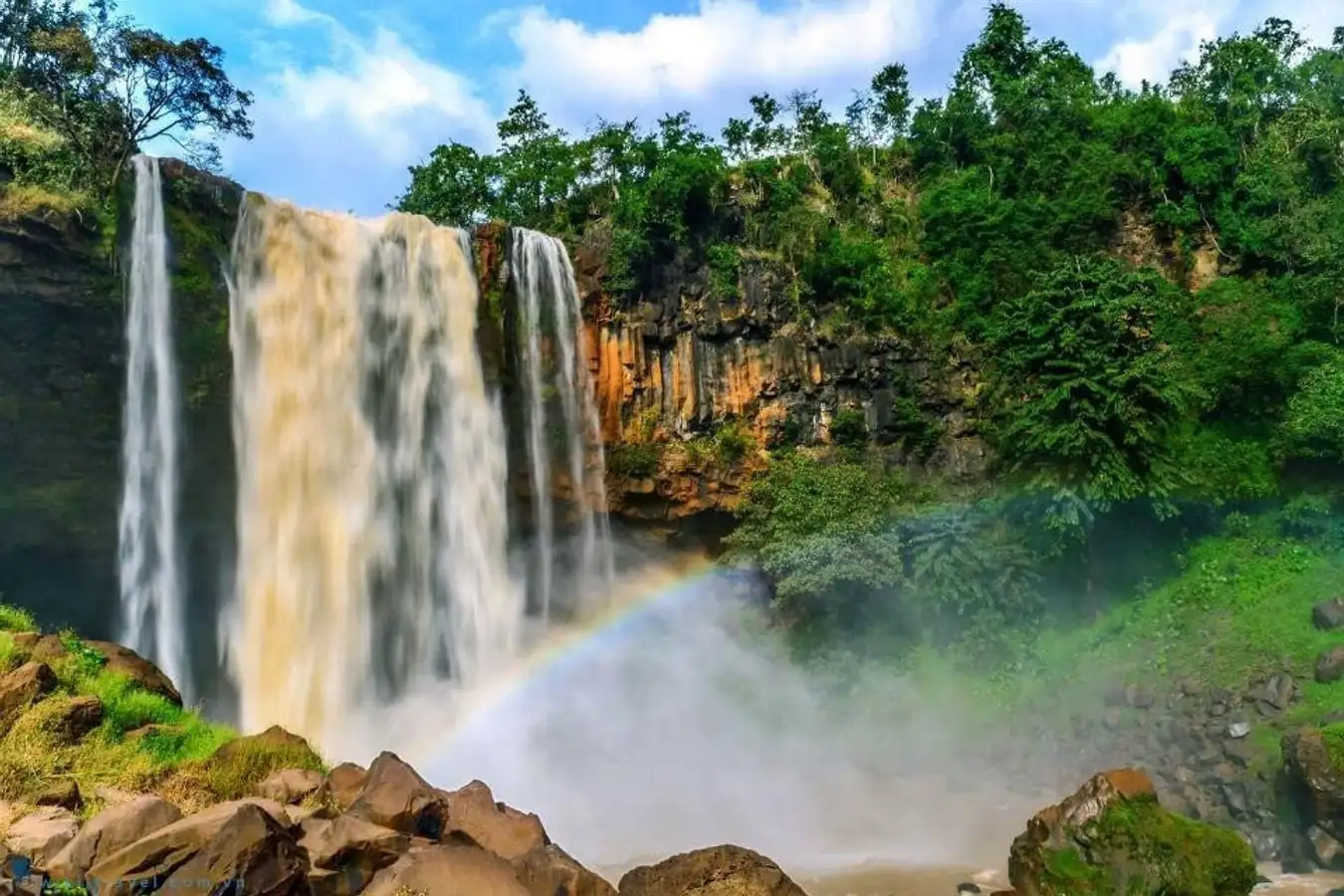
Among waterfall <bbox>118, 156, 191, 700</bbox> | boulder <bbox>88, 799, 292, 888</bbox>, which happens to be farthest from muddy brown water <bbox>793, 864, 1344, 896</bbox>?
waterfall <bbox>118, 156, 191, 700</bbox>

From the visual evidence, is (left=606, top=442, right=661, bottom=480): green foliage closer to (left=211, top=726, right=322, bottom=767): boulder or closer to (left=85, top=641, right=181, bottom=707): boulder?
(left=85, top=641, right=181, bottom=707): boulder

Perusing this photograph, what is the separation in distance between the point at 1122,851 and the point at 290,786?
9.93m

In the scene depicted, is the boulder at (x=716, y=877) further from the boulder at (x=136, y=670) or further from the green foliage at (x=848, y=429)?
the green foliage at (x=848, y=429)

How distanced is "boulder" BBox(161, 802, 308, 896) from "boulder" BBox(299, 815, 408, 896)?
12.4 inches

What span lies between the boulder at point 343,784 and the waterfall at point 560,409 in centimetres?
1519

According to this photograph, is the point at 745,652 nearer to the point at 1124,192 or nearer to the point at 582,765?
the point at 582,765

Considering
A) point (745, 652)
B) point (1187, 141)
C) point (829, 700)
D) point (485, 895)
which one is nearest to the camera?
point (485, 895)

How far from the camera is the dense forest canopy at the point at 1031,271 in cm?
2298

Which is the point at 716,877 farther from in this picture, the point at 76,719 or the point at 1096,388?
the point at 1096,388

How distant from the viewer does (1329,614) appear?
19.2 m

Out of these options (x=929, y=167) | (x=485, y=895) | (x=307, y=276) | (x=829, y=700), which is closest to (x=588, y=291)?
(x=307, y=276)

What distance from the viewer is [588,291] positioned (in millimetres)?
27328

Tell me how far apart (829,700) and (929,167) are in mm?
21280

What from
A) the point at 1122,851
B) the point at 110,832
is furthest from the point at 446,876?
the point at 1122,851
